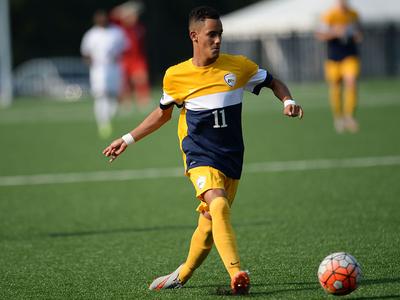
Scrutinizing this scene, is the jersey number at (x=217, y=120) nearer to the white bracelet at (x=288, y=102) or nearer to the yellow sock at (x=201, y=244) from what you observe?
the white bracelet at (x=288, y=102)

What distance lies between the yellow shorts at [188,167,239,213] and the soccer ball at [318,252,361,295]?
872mm

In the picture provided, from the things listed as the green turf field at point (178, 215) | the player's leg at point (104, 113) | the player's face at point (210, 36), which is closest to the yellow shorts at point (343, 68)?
the green turf field at point (178, 215)

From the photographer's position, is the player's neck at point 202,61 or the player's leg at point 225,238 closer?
the player's leg at point 225,238

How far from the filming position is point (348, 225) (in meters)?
9.23

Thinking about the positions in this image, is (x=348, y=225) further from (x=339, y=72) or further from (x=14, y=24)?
(x=14, y=24)

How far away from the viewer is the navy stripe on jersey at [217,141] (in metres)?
6.61

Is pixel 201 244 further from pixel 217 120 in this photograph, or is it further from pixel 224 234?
pixel 217 120

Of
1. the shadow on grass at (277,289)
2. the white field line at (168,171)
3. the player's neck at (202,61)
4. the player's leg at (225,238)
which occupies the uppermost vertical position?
the player's neck at (202,61)

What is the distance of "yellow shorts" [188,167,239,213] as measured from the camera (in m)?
6.47

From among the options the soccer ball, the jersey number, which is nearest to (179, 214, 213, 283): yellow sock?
the jersey number

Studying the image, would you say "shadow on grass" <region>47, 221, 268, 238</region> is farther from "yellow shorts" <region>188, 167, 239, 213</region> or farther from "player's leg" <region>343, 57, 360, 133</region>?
"player's leg" <region>343, 57, 360, 133</region>

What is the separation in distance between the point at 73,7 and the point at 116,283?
4545 centimetres

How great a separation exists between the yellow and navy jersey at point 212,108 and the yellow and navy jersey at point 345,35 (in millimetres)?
12148

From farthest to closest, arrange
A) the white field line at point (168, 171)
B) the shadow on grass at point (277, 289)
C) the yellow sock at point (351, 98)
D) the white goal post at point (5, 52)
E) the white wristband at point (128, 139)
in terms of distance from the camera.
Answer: the white goal post at point (5, 52), the yellow sock at point (351, 98), the white field line at point (168, 171), the white wristband at point (128, 139), the shadow on grass at point (277, 289)
